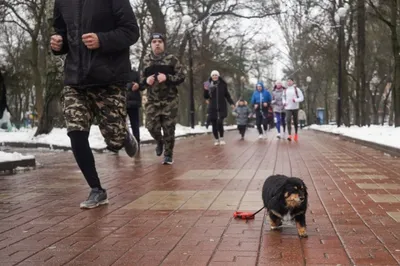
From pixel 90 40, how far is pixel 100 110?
0.72 m

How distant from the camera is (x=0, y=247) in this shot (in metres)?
3.63

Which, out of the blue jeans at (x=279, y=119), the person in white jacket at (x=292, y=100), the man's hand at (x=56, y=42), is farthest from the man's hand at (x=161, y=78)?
the blue jeans at (x=279, y=119)

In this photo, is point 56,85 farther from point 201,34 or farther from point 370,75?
point 370,75

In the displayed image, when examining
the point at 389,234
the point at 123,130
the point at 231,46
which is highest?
the point at 231,46

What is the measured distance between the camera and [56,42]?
4.96 metres

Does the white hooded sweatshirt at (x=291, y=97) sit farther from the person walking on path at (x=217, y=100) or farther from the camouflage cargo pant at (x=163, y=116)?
the camouflage cargo pant at (x=163, y=116)

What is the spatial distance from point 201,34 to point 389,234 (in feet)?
108

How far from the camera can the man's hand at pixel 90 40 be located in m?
4.68

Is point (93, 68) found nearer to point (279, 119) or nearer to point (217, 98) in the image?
point (217, 98)

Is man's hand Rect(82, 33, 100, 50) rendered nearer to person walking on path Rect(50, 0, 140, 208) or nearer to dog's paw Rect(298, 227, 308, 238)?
person walking on path Rect(50, 0, 140, 208)

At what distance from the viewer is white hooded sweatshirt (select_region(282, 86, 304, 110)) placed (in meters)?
17.0

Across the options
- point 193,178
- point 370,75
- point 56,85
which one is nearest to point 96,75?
point 193,178

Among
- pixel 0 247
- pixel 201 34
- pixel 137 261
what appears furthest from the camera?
pixel 201 34

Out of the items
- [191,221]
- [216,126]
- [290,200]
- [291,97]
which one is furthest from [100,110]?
[291,97]
